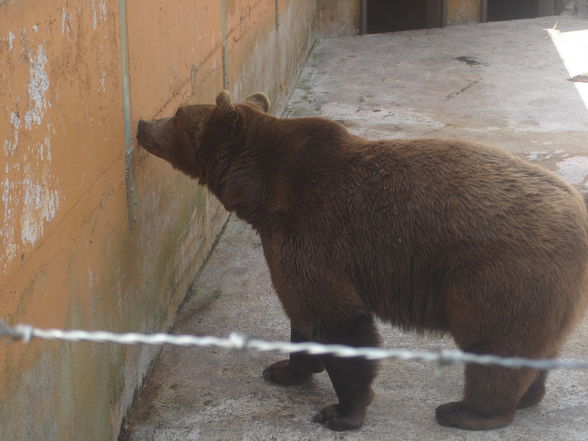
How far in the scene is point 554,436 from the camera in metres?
4.15

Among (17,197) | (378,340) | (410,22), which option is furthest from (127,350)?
(410,22)

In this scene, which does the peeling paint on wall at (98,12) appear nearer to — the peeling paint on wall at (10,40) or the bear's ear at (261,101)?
the peeling paint on wall at (10,40)

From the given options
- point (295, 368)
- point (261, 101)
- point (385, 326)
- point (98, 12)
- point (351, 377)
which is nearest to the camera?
point (98, 12)

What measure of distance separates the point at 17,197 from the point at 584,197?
2674 mm

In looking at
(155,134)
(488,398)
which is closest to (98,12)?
(155,134)

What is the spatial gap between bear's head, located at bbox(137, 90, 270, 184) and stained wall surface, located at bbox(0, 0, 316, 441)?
12 cm

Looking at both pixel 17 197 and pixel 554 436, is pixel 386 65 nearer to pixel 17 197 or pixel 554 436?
pixel 554 436

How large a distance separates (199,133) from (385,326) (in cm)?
180

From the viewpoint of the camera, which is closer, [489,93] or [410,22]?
[489,93]

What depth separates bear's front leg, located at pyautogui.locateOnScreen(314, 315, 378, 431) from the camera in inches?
159

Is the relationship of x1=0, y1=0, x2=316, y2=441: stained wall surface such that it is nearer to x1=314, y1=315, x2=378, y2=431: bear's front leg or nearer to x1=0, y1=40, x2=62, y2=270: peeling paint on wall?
x1=0, y1=40, x2=62, y2=270: peeling paint on wall

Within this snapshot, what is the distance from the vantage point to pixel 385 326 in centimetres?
530

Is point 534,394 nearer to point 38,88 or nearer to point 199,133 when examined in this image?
point 199,133

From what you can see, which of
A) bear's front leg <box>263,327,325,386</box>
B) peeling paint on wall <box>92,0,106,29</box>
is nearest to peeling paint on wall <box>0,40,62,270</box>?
peeling paint on wall <box>92,0,106,29</box>
